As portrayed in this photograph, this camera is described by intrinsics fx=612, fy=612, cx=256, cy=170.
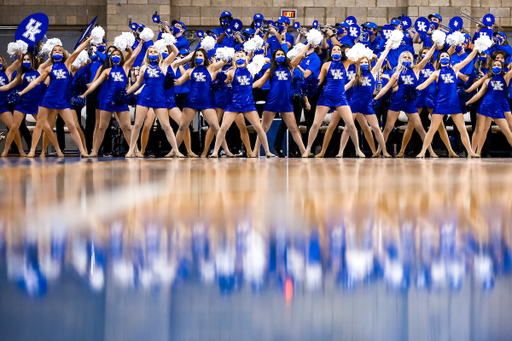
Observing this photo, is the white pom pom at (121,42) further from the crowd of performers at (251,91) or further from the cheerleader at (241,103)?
the cheerleader at (241,103)

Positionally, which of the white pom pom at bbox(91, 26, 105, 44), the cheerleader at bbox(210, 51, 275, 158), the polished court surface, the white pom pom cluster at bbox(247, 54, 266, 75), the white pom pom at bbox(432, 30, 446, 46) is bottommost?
the polished court surface

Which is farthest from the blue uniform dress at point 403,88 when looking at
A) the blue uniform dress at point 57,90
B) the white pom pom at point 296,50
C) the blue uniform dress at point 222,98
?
the blue uniform dress at point 57,90

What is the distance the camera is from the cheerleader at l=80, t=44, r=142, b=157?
31.9ft

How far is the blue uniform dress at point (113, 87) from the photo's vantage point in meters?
9.70

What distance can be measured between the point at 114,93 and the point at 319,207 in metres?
8.19

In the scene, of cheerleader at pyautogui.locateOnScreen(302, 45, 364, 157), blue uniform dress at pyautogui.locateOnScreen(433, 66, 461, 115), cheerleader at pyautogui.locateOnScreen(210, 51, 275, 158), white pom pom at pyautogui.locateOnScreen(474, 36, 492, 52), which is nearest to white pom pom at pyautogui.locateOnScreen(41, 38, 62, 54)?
cheerleader at pyautogui.locateOnScreen(210, 51, 275, 158)

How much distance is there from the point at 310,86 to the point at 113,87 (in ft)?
10.3

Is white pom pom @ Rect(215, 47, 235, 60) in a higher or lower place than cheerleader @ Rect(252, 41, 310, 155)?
higher

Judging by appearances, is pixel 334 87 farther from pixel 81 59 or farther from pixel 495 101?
pixel 81 59

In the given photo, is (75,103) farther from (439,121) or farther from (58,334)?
(58,334)

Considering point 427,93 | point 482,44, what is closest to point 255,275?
point 482,44

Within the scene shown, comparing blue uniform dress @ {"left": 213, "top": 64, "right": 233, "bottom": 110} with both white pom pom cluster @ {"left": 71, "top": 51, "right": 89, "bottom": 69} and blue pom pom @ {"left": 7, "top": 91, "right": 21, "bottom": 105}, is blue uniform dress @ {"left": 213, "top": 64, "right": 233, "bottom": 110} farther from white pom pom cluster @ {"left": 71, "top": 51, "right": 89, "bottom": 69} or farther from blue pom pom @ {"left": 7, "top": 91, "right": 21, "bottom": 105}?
blue pom pom @ {"left": 7, "top": 91, "right": 21, "bottom": 105}

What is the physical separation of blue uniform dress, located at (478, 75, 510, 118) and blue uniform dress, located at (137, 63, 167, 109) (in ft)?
17.0

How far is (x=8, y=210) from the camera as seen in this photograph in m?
1.88
